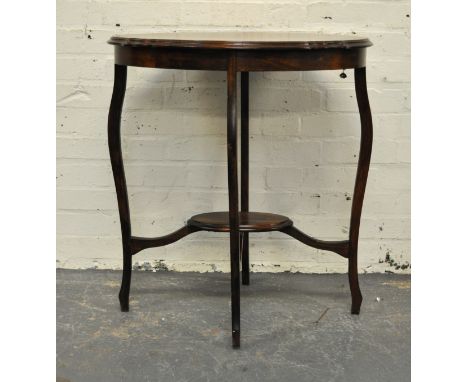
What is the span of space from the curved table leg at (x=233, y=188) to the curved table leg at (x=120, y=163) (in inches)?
18.0

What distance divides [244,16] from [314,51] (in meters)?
Result: 0.77

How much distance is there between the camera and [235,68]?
8.38 ft

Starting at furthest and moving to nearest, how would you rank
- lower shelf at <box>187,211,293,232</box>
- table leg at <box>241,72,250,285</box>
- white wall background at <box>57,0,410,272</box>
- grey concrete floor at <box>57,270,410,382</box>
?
white wall background at <box>57,0,410,272</box> → table leg at <box>241,72,250,285</box> → lower shelf at <box>187,211,293,232</box> → grey concrete floor at <box>57,270,410,382</box>

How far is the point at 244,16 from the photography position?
331cm

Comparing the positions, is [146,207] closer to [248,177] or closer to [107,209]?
[107,209]

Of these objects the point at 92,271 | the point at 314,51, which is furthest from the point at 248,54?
the point at 92,271

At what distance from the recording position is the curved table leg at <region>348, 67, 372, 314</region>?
286 cm

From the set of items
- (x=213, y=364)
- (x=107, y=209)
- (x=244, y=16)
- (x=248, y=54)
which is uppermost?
(x=244, y=16)

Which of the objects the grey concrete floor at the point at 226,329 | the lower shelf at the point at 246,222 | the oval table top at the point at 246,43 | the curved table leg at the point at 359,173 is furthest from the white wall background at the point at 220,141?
the oval table top at the point at 246,43

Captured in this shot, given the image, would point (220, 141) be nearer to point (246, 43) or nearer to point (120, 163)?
point (120, 163)

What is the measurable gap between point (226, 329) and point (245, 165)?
697mm

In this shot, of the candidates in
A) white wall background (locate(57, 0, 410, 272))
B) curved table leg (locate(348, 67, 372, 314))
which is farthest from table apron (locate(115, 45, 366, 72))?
white wall background (locate(57, 0, 410, 272))

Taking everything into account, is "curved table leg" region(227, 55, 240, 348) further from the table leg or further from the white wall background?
the white wall background

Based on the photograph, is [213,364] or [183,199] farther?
[183,199]
